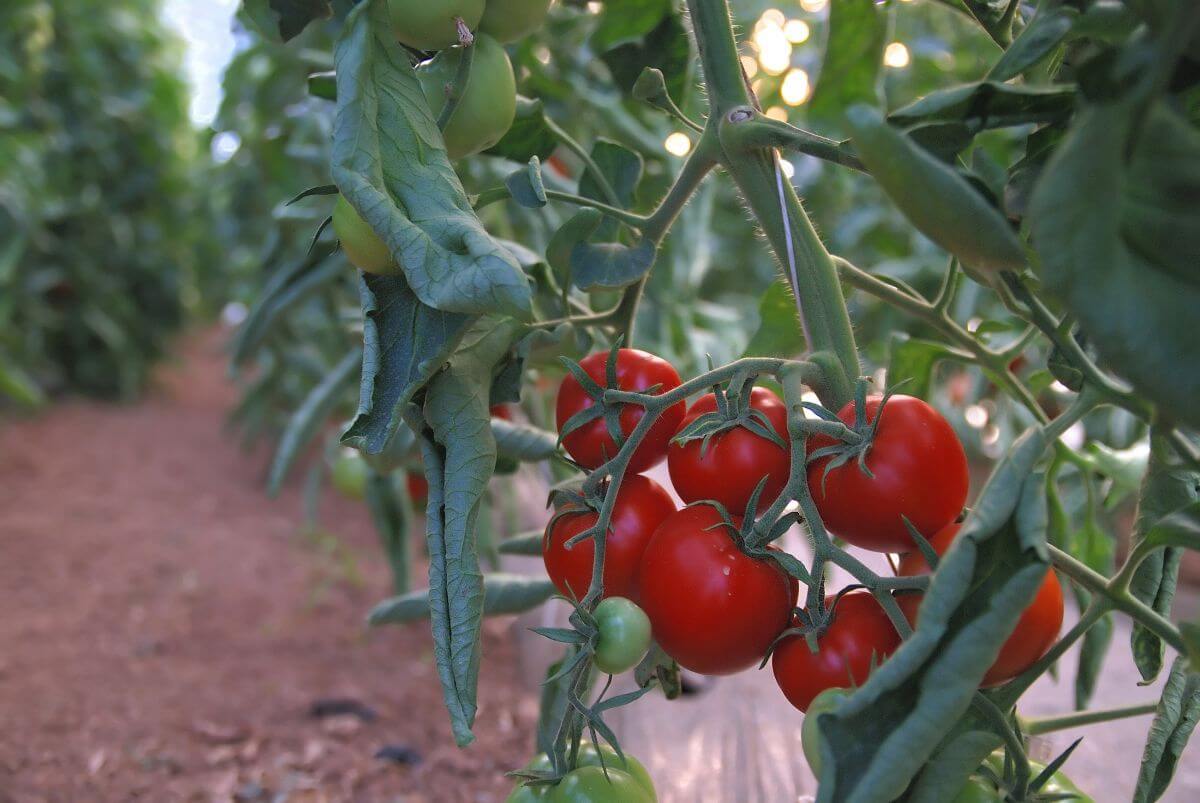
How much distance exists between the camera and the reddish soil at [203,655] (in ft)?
3.27

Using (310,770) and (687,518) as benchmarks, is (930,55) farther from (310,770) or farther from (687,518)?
(310,770)

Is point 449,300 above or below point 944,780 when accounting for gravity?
above

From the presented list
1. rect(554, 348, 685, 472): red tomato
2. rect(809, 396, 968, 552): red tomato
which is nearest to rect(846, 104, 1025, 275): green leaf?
rect(809, 396, 968, 552): red tomato

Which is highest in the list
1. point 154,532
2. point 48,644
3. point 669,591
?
point 669,591

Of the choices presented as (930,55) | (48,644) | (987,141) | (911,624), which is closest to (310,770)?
(48,644)

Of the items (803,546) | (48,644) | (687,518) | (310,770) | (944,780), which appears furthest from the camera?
(48,644)

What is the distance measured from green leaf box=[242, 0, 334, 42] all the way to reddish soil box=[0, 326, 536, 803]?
0.76 meters

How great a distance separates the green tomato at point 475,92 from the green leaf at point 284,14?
6.0 inches

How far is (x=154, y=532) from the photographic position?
2.05m

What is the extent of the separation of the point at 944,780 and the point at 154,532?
6.68 feet

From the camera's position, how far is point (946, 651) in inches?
14.9

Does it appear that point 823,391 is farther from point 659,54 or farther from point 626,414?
point 659,54

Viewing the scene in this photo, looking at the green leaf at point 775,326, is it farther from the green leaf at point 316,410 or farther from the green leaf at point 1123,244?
the green leaf at point 316,410

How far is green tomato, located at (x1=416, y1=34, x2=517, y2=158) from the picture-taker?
548 millimetres
